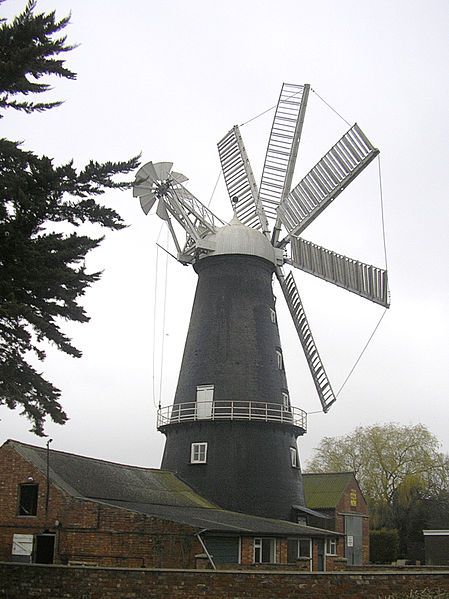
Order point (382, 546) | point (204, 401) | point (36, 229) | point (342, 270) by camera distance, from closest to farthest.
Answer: point (36, 229)
point (204, 401)
point (342, 270)
point (382, 546)

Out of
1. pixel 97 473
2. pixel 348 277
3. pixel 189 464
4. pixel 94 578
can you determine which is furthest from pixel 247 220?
pixel 94 578

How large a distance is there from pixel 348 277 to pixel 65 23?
16.1m

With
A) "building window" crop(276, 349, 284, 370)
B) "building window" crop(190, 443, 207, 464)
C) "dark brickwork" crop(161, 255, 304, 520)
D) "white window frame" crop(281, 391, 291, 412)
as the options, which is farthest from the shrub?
"building window" crop(190, 443, 207, 464)

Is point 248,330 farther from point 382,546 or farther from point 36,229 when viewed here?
point 382,546

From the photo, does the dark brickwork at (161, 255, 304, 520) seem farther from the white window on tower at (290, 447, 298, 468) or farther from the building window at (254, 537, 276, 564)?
the building window at (254, 537, 276, 564)

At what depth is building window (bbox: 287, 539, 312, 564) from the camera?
24891 millimetres

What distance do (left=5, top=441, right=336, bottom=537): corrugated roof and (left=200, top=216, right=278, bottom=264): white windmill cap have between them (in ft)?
26.0

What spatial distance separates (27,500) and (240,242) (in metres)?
11.4

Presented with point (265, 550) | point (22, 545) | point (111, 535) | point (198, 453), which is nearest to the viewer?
point (111, 535)

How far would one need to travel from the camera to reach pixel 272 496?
26.1 m

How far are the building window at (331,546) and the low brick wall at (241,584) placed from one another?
1350 cm

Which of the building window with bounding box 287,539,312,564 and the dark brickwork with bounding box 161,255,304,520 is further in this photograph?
the dark brickwork with bounding box 161,255,304,520

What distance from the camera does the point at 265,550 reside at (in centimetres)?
2366

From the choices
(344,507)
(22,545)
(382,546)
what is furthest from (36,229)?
(382,546)
